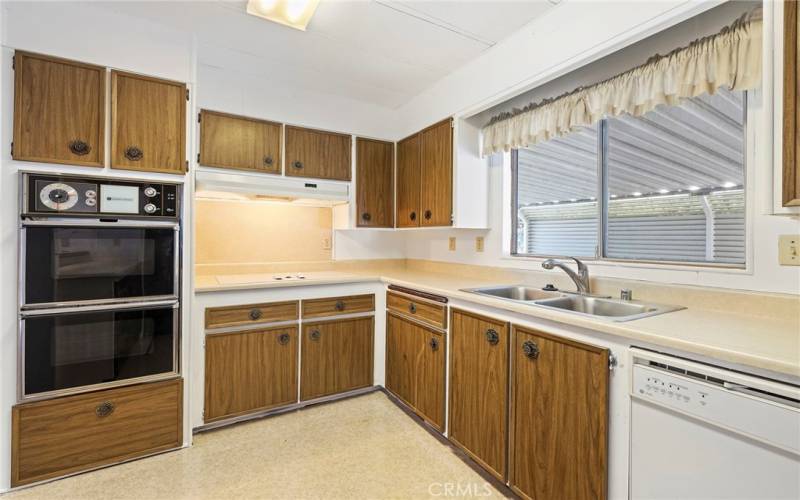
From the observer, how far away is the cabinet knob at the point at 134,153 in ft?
6.54

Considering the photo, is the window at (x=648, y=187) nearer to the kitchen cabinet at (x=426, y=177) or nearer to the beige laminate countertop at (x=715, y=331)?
the beige laminate countertop at (x=715, y=331)

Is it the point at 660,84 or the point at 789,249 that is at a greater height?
the point at 660,84

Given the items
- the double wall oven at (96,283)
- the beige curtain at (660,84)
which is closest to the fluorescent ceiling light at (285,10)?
the double wall oven at (96,283)

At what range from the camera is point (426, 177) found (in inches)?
114

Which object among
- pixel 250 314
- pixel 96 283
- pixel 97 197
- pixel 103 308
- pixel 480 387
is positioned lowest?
pixel 480 387

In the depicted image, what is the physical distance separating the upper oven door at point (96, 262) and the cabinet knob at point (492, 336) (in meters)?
1.76

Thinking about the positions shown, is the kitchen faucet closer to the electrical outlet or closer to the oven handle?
the electrical outlet

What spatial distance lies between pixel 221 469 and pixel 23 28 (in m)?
2.41

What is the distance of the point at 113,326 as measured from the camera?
1.97 meters

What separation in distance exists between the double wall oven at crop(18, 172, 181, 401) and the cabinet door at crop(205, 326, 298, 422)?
254 millimetres

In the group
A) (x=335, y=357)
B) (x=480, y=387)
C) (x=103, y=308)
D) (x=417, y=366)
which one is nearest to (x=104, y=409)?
(x=103, y=308)

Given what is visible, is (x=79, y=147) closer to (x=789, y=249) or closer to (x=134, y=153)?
(x=134, y=153)

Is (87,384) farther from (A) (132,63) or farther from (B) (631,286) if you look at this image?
(B) (631,286)

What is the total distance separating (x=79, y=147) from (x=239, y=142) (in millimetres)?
924
